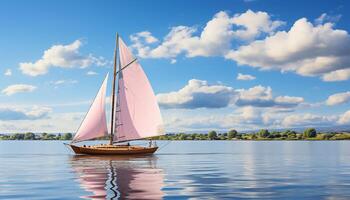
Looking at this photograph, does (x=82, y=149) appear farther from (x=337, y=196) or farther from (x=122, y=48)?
(x=337, y=196)

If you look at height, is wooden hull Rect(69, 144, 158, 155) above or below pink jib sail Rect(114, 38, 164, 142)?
below

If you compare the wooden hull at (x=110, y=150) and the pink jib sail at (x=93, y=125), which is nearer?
the pink jib sail at (x=93, y=125)

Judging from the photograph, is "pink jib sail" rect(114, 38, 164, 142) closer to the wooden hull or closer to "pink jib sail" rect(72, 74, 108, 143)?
the wooden hull

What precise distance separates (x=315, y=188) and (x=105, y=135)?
5897cm

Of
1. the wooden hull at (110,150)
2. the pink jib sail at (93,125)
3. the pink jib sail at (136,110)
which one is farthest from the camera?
the wooden hull at (110,150)

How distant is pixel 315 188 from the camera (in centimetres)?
3653

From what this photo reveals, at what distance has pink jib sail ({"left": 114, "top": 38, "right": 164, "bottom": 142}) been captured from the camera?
91125 mm

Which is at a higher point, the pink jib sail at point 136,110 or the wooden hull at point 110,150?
the pink jib sail at point 136,110

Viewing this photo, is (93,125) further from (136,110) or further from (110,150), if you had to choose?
(136,110)

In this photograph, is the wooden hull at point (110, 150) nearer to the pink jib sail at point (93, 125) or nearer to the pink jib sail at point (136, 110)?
the pink jib sail at point (136, 110)

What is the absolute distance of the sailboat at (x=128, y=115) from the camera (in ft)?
295

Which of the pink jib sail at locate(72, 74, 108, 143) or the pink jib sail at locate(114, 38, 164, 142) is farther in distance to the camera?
the pink jib sail at locate(114, 38, 164, 142)

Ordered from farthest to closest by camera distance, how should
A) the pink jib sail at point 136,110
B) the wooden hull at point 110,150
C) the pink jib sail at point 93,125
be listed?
the wooden hull at point 110,150 → the pink jib sail at point 136,110 → the pink jib sail at point 93,125

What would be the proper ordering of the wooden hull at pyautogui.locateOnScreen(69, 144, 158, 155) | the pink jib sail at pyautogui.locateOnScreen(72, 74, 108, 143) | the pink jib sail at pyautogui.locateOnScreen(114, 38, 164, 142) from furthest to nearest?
A: the wooden hull at pyautogui.locateOnScreen(69, 144, 158, 155), the pink jib sail at pyautogui.locateOnScreen(114, 38, 164, 142), the pink jib sail at pyautogui.locateOnScreen(72, 74, 108, 143)
